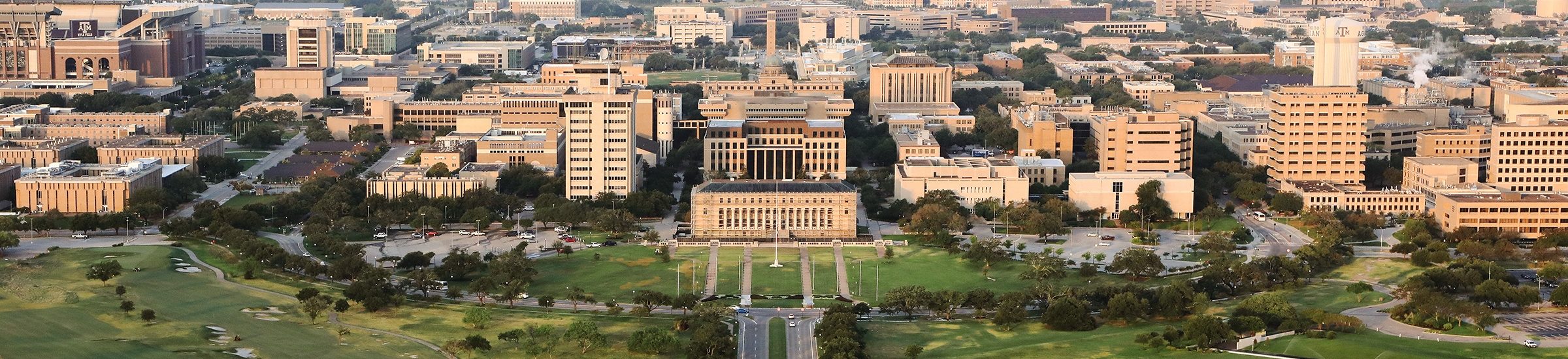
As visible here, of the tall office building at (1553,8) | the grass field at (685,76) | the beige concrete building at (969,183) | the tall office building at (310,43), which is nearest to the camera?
the beige concrete building at (969,183)

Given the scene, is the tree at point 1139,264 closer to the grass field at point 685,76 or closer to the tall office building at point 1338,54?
the tall office building at point 1338,54

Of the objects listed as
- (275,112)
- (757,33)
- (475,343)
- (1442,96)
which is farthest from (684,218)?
(757,33)

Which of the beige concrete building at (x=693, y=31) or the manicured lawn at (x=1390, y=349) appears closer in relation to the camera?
the manicured lawn at (x=1390, y=349)

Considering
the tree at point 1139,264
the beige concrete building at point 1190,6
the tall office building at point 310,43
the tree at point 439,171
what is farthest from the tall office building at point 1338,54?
the beige concrete building at point 1190,6

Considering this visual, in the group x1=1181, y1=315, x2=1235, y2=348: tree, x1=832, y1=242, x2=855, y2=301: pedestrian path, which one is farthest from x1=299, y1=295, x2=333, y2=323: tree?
x1=1181, y1=315, x2=1235, y2=348: tree

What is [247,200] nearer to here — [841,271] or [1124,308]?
[841,271]

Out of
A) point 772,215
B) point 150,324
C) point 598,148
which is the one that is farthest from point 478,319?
point 598,148

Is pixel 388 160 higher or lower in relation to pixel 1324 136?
lower
